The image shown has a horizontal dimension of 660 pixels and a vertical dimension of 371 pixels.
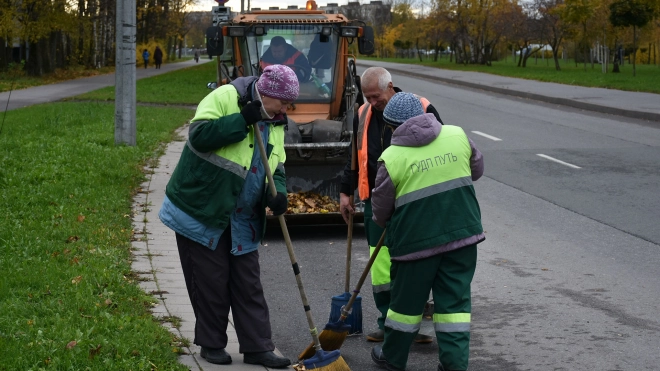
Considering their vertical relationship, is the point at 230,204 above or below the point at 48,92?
above

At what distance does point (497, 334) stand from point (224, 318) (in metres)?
1.87

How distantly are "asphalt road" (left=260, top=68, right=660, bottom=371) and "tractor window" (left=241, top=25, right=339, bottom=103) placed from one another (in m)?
2.56

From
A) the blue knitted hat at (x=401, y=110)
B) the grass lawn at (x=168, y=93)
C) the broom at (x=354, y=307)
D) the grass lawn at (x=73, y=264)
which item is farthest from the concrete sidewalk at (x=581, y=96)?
the blue knitted hat at (x=401, y=110)

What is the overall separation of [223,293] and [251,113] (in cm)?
105

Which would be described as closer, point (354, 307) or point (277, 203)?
point (277, 203)

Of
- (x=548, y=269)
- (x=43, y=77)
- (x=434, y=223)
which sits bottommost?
(x=548, y=269)

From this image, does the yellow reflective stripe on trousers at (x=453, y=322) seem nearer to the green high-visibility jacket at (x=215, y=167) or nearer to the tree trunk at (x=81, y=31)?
the green high-visibility jacket at (x=215, y=167)

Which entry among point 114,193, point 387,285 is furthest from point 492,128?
point 387,285

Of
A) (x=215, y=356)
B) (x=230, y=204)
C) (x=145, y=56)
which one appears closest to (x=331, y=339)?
(x=215, y=356)

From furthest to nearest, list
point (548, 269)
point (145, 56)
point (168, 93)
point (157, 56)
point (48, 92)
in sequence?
point (145, 56) < point (157, 56) < point (48, 92) < point (168, 93) < point (548, 269)

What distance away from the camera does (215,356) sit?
5238 mm

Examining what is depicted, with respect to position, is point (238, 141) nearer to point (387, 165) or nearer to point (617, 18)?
point (387, 165)

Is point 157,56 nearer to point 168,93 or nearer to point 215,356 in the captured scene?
point 168,93

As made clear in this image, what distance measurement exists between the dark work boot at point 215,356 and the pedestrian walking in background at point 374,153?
3.56 feet
